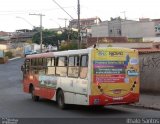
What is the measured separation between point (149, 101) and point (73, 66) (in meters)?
4.06

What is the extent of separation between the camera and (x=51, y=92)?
2002 centimetres

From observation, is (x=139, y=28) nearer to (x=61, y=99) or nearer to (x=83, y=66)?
(x=61, y=99)

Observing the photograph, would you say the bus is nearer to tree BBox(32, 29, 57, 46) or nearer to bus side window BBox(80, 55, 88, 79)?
bus side window BBox(80, 55, 88, 79)

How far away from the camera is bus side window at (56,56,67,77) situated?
61.1 ft

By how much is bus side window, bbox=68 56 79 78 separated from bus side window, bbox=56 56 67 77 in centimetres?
45

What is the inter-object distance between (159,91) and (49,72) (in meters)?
5.67

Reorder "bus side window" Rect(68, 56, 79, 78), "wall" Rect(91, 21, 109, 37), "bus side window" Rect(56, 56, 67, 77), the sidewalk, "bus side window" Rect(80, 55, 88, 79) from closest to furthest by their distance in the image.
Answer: "bus side window" Rect(80, 55, 88, 79), "bus side window" Rect(68, 56, 79, 78), the sidewalk, "bus side window" Rect(56, 56, 67, 77), "wall" Rect(91, 21, 109, 37)

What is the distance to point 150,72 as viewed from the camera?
2286 cm

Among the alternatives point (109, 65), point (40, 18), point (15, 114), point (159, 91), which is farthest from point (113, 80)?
point (40, 18)

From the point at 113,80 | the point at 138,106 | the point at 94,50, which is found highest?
the point at 94,50

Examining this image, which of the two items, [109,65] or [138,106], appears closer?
[109,65]

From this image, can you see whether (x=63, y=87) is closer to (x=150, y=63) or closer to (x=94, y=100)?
(x=94, y=100)

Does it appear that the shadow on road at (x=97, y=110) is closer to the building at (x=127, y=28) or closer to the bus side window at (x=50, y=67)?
the bus side window at (x=50, y=67)

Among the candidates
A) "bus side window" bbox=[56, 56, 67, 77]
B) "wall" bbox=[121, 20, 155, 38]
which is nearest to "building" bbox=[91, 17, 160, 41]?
"wall" bbox=[121, 20, 155, 38]
